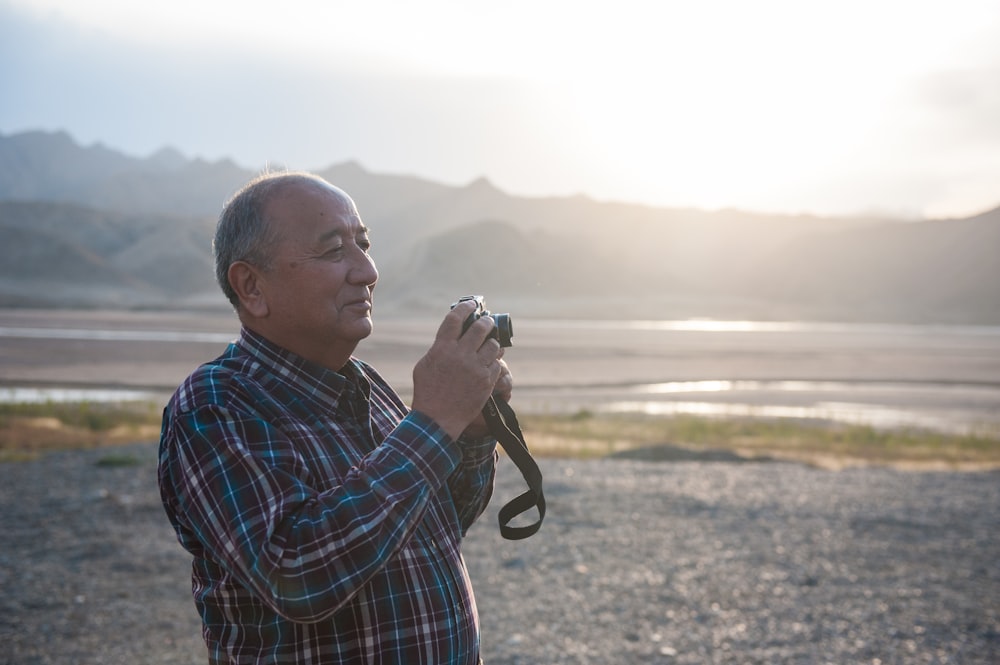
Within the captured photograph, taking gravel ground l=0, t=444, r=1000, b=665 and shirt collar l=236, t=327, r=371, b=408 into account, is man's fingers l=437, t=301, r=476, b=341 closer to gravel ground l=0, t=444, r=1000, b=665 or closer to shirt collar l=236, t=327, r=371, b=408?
shirt collar l=236, t=327, r=371, b=408

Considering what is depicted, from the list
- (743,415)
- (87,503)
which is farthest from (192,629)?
(743,415)

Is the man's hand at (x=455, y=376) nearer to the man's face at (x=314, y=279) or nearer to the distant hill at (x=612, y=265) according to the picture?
the man's face at (x=314, y=279)

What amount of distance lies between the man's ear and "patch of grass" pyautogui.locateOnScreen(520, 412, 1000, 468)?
1273 cm

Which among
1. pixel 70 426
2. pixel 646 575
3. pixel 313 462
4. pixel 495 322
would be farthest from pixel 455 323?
pixel 70 426

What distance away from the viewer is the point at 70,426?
17.5 m

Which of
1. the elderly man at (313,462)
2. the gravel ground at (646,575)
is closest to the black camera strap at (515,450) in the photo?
the elderly man at (313,462)

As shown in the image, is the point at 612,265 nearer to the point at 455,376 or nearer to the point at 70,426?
the point at 70,426

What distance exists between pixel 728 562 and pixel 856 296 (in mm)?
111681

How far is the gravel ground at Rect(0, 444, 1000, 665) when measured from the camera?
5.30 m

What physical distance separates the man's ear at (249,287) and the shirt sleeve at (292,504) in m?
0.25

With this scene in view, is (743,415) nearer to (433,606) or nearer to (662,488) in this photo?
(662,488)

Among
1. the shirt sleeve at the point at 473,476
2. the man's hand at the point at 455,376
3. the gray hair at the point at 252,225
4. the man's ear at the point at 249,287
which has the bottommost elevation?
the shirt sleeve at the point at 473,476

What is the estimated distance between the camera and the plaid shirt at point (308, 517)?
1398 mm

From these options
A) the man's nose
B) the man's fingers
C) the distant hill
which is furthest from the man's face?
the distant hill
